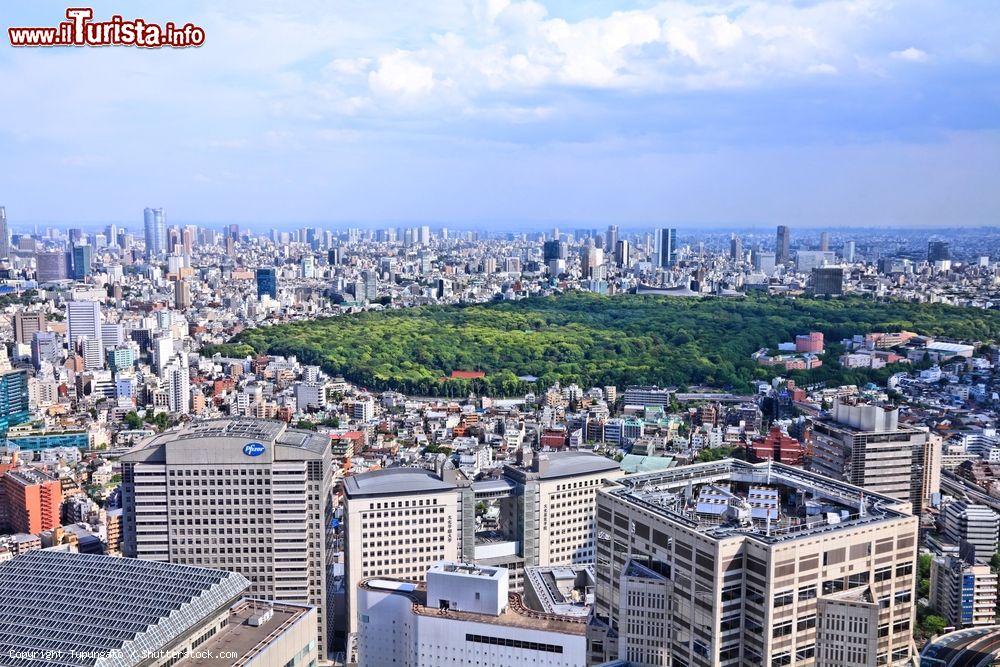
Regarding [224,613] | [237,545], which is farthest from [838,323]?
[224,613]

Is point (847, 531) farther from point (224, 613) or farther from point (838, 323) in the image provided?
point (838, 323)

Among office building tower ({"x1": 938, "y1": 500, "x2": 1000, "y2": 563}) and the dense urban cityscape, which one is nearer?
the dense urban cityscape

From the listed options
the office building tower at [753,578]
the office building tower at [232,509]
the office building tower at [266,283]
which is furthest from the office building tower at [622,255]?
the office building tower at [753,578]

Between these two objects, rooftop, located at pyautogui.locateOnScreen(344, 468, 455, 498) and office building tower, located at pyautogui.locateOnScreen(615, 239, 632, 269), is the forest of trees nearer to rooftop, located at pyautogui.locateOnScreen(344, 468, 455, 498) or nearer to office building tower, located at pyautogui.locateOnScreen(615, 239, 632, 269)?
rooftop, located at pyautogui.locateOnScreen(344, 468, 455, 498)

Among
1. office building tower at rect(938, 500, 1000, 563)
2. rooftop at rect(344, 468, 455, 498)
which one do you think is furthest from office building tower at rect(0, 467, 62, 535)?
office building tower at rect(938, 500, 1000, 563)

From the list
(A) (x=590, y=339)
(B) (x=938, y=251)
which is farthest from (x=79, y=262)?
(B) (x=938, y=251)

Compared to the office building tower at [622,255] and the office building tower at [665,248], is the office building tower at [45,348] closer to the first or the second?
the office building tower at [622,255]

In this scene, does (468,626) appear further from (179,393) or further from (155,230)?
(155,230)
